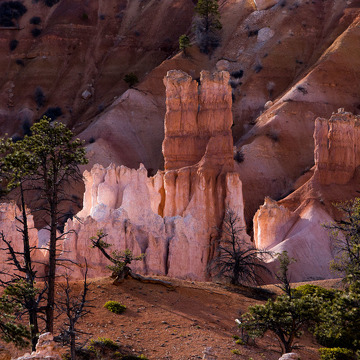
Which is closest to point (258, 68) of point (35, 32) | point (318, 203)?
point (318, 203)

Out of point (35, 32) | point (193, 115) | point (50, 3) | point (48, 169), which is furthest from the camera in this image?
point (50, 3)

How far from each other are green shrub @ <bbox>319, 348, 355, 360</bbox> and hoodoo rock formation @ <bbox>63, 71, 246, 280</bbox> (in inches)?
568

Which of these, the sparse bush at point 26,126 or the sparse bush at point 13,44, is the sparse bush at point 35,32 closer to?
the sparse bush at point 13,44

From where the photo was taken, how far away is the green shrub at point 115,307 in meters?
29.0

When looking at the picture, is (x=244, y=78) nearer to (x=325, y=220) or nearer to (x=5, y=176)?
(x=325, y=220)

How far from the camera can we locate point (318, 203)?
56.2 meters

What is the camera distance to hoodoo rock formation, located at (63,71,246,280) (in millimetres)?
42281

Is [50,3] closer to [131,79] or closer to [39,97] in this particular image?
[39,97]

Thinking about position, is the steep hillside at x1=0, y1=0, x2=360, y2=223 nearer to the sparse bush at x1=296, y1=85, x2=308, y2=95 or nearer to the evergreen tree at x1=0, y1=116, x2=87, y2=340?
the sparse bush at x1=296, y1=85, x2=308, y2=95

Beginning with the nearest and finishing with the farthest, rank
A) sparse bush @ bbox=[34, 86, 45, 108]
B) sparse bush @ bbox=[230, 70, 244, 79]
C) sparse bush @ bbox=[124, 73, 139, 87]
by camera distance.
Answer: sparse bush @ bbox=[230, 70, 244, 79] → sparse bush @ bbox=[124, 73, 139, 87] → sparse bush @ bbox=[34, 86, 45, 108]

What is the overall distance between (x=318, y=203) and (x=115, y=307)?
98.8ft

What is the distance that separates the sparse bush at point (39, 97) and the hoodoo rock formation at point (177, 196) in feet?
110

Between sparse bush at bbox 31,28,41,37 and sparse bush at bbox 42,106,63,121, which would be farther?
sparse bush at bbox 31,28,41,37

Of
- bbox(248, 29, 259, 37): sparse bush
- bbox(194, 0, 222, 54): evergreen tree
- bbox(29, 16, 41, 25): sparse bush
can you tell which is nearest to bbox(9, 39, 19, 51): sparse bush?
bbox(29, 16, 41, 25): sparse bush
